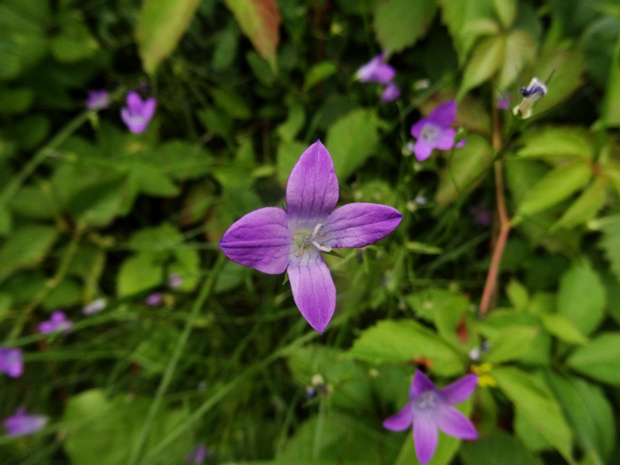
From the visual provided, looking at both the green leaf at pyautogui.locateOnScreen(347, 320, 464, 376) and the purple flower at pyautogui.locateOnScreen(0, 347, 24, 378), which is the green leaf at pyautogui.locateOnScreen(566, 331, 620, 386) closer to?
the green leaf at pyautogui.locateOnScreen(347, 320, 464, 376)

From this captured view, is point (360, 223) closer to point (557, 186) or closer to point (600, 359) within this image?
point (557, 186)

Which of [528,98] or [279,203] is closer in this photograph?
[528,98]

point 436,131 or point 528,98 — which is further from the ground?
point 528,98

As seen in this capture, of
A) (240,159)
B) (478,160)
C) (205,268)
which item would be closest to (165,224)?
(205,268)

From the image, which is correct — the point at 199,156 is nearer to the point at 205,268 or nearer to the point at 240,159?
the point at 240,159

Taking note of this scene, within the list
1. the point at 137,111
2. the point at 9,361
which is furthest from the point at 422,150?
the point at 9,361

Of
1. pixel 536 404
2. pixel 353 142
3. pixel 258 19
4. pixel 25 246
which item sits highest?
pixel 258 19

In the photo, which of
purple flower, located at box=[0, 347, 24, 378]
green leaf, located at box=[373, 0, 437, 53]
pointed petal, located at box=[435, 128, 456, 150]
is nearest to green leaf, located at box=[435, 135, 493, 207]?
pointed petal, located at box=[435, 128, 456, 150]
